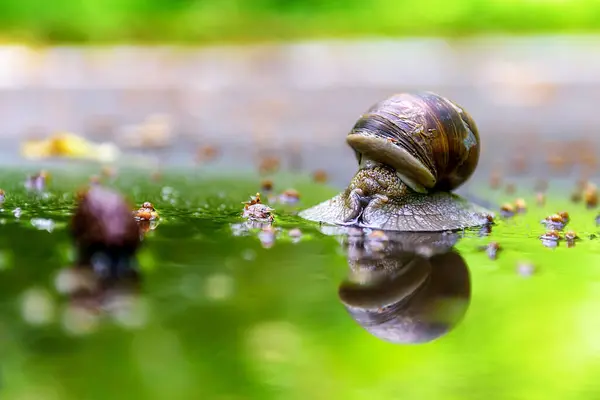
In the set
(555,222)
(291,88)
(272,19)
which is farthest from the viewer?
(272,19)

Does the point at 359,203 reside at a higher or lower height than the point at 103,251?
lower

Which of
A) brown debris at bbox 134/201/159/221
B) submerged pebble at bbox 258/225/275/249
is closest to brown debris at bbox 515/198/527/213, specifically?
submerged pebble at bbox 258/225/275/249

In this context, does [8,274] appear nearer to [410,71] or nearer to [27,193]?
[27,193]

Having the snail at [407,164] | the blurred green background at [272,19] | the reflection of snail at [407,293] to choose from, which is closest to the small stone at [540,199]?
the snail at [407,164]

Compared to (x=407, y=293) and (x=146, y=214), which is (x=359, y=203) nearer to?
(x=146, y=214)

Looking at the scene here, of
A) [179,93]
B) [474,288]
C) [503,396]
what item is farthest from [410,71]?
[503,396]

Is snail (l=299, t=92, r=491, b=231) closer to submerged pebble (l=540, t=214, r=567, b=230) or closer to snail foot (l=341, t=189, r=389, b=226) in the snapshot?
snail foot (l=341, t=189, r=389, b=226)

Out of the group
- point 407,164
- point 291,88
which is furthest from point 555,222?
point 291,88
